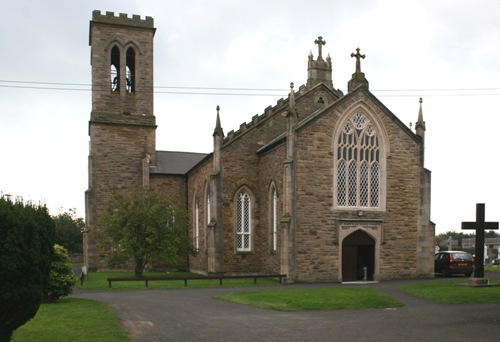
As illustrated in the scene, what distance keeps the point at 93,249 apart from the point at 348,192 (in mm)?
19198

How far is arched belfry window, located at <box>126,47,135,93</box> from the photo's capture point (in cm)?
4272

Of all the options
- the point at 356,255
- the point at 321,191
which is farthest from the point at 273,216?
the point at 356,255

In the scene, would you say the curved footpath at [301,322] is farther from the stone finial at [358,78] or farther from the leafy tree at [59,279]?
the stone finial at [358,78]

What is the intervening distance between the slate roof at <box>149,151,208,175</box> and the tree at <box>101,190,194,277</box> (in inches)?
417

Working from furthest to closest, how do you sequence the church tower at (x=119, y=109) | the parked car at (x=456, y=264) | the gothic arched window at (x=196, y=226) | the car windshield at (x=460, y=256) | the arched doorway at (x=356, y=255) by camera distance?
the church tower at (x=119, y=109) → the gothic arched window at (x=196, y=226) → the car windshield at (x=460, y=256) → the parked car at (x=456, y=264) → the arched doorway at (x=356, y=255)

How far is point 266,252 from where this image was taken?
30984 millimetres

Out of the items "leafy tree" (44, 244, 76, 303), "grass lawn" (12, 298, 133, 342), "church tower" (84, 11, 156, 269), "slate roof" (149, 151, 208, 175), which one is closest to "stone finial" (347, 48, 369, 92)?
"slate roof" (149, 151, 208, 175)

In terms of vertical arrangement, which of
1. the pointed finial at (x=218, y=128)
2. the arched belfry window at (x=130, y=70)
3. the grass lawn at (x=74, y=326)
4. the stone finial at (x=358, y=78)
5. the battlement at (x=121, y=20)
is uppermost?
the battlement at (x=121, y=20)

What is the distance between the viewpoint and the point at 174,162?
43.6m

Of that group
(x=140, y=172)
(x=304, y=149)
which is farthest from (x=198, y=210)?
(x=304, y=149)

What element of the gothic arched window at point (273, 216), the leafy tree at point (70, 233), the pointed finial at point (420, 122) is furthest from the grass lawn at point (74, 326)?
the leafy tree at point (70, 233)

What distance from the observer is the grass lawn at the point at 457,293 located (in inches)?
736

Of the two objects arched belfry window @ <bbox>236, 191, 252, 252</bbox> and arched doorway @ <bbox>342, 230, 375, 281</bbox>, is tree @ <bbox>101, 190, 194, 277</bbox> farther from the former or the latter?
arched doorway @ <bbox>342, 230, 375, 281</bbox>

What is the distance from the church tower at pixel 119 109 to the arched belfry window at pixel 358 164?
1659 cm
